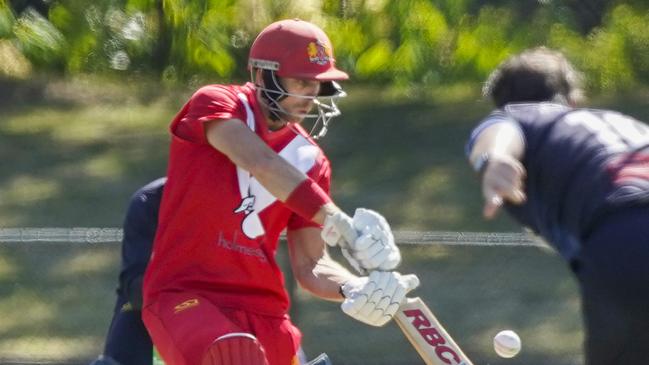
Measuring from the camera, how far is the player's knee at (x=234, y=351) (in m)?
4.21

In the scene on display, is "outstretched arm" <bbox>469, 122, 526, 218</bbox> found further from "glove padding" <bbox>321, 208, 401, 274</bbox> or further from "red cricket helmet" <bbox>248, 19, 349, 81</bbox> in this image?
"red cricket helmet" <bbox>248, 19, 349, 81</bbox>

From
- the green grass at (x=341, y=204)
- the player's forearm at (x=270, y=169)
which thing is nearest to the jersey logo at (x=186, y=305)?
the player's forearm at (x=270, y=169)

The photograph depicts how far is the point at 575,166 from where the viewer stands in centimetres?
363

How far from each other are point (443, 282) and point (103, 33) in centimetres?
338

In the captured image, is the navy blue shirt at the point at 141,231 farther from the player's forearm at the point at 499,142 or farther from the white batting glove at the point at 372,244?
the player's forearm at the point at 499,142

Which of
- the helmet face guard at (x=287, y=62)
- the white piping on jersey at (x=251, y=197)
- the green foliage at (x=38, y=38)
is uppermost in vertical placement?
the helmet face guard at (x=287, y=62)

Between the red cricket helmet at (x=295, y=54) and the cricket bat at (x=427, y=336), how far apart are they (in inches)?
32.4

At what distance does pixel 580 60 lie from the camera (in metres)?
9.59

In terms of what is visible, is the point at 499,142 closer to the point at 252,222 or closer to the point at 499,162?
the point at 499,162

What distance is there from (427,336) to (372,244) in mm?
384

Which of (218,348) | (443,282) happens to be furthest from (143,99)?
(218,348)

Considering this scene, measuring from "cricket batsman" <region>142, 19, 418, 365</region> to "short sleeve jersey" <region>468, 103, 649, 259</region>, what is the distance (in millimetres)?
664

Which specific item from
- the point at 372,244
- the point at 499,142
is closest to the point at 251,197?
the point at 372,244

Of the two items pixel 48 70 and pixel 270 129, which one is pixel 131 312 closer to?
pixel 270 129
